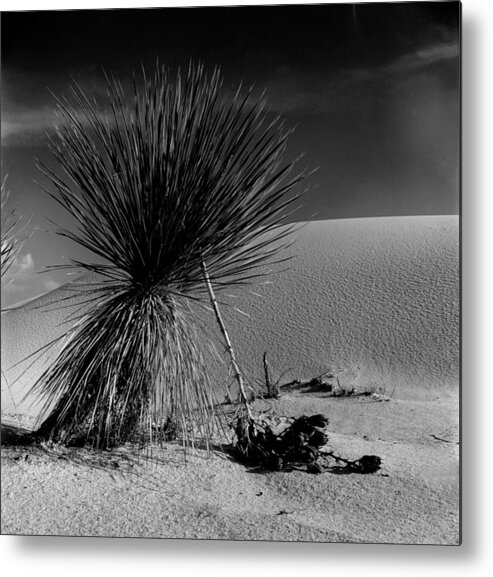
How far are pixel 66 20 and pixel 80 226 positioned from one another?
28.1 inches

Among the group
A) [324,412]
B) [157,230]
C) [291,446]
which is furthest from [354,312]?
[157,230]

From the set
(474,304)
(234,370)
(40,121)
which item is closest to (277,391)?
(234,370)

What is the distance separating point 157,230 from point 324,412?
78 centimetres

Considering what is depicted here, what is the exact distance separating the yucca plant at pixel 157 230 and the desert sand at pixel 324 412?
0.09 meters

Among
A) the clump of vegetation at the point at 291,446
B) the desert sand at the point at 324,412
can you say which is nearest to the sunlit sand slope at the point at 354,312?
the desert sand at the point at 324,412

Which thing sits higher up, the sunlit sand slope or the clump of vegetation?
the sunlit sand slope

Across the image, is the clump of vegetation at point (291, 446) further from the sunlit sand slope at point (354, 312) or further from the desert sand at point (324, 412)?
the sunlit sand slope at point (354, 312)

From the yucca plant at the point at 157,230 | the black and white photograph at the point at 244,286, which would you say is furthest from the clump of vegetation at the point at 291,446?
the yucca plant at the point at 157,230

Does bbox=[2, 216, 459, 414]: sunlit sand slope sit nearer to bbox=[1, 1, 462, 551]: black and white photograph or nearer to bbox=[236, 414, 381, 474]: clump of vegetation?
bbox=[1, 1, 462, 551]: black and white photograph

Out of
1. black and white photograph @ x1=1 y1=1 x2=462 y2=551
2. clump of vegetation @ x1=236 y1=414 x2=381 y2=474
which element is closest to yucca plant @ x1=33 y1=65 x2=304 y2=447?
black and white photograph @ x1=1 y1=1 x2=462 y2=551

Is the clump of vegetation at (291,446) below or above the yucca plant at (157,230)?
below

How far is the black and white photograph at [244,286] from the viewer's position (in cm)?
234

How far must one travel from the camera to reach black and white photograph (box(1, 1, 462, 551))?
2.34 metres

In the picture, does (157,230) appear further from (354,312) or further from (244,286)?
(354,312)
